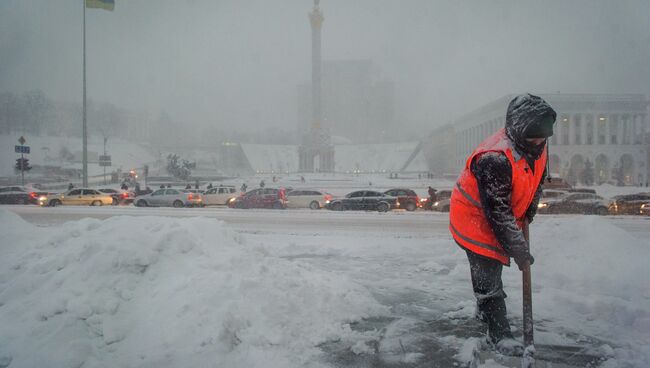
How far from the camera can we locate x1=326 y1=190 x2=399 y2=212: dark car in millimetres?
21922

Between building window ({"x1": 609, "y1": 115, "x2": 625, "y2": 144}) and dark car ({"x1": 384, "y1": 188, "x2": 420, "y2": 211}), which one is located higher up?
building window ({"x1": 609, "y1": 115, "x2": 625, "y2": 144})

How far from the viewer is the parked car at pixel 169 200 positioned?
25.6 meters

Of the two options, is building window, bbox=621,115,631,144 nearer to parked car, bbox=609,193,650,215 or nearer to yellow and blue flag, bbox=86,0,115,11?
parked car, bbox=609,193,650,215

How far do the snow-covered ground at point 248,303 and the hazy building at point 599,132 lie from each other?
235ft

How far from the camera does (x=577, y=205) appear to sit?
69.7ft

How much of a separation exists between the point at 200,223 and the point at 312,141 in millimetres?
67202

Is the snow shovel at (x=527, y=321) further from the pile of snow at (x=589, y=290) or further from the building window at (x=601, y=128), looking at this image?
the building window at (x=601, y=128)

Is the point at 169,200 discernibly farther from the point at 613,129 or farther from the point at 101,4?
the point at 613,129

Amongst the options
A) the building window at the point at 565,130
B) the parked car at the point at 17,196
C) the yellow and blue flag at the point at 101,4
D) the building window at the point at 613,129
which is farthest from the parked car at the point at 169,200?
the building window at the point at 613,129

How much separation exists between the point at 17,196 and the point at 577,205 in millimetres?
36247

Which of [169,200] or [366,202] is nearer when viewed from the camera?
[366,202]

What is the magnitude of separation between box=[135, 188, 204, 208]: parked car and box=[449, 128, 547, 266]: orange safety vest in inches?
948

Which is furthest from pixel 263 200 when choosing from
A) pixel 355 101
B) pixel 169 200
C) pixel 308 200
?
pixel 355 101

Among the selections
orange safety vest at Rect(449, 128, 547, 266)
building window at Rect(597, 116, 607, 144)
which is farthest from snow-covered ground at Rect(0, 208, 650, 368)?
building window at Rect(597, 116, 607, 144)
